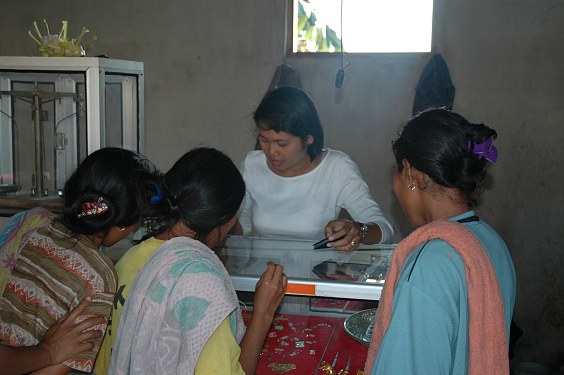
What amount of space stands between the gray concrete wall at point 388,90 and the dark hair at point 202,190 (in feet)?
10.3

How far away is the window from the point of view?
4738mm

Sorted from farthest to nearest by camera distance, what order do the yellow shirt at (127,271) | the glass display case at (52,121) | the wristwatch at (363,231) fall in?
the glass display case at (52,121), the wristwatch at (363,231), the yellow shirt at (127,271)

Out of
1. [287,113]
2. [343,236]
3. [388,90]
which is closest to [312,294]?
[343,236]

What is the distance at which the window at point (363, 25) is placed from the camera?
187 inches

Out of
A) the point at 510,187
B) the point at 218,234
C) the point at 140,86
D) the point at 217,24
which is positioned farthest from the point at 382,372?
the point at 217,24

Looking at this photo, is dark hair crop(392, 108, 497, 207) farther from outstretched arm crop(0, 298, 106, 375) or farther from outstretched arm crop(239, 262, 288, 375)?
outstretched arm crop(0, 298, 106, 375)

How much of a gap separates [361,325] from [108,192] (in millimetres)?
1011

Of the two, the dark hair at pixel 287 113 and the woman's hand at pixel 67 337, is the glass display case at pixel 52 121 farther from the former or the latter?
the woman's hand at pixel 67 337

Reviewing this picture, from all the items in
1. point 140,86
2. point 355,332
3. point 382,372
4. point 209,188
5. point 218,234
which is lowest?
point 355,332

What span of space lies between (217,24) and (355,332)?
338cm

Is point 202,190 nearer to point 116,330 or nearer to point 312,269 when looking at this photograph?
point 116,330

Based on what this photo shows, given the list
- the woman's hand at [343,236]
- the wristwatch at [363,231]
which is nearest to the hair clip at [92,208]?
the woman's hand at [343,236]

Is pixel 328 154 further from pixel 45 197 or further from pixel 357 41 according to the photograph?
pixel 357 41

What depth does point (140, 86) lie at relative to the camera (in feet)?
10.0
